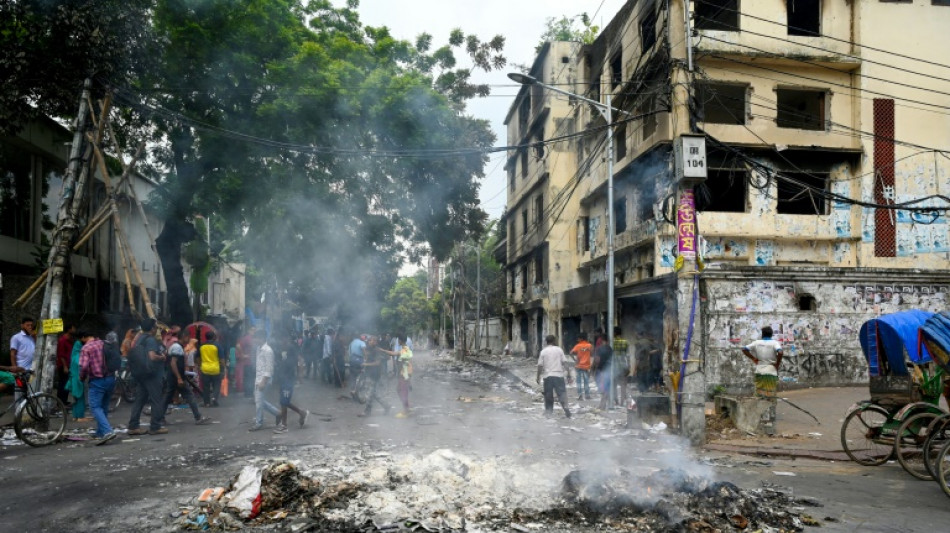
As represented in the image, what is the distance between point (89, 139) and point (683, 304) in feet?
36.2

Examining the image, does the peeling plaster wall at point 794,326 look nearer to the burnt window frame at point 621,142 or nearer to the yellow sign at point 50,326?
the burnt window frame at point 621,142

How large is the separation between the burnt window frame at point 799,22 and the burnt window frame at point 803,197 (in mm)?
3996

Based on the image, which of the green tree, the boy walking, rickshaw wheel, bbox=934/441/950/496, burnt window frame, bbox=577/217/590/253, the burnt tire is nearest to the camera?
rickshaw wheel, bbox=934/441/950/496

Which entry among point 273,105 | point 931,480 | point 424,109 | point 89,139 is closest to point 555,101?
point 424,109

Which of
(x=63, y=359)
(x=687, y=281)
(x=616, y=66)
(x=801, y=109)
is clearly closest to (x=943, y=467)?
(x=687, y=281)

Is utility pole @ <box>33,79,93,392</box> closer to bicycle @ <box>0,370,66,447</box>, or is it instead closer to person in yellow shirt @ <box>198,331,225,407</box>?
bicycle @ <box>0,370,66,447</box>

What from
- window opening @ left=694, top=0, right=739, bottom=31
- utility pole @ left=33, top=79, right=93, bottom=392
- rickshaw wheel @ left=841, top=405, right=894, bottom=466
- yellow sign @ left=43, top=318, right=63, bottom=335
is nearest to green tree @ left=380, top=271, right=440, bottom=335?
window opening @ left=694, top=0, right=739, bottom=31

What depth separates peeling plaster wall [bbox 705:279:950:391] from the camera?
50.3 ft

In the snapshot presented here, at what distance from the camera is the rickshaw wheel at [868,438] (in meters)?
7.82

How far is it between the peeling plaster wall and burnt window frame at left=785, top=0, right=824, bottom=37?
24.8 ft

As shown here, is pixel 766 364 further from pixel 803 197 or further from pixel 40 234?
pixel 40 234

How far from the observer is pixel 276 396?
15891mm

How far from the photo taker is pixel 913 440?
7.36 m

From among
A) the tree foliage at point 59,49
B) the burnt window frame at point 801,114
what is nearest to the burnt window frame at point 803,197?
the burnt window frame at point 801,114
